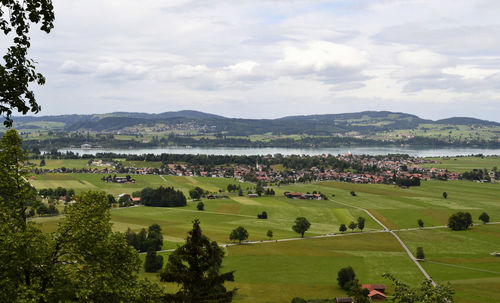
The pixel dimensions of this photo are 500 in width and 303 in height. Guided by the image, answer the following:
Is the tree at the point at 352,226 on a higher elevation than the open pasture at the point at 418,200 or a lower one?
lower

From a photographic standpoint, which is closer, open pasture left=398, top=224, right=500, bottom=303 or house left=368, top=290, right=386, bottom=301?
house left=368, top=290, right=386, bottom=301

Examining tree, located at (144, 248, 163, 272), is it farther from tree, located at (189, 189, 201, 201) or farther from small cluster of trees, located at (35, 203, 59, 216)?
tree, located at (189, 189, 201, 201)

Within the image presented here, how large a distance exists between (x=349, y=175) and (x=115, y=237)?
523ft

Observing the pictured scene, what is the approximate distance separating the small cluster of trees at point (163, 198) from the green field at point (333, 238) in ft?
12.0

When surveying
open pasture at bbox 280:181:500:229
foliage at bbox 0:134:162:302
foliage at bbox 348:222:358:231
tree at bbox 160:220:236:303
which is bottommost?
foliage at bbox 348:222:358:231

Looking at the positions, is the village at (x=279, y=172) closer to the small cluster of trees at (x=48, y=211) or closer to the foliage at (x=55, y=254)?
the small cluster of trees at (x=48, y=211)

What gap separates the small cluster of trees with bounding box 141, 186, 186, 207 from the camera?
104 metres

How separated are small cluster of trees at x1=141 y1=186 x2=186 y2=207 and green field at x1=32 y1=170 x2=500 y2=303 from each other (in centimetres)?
365

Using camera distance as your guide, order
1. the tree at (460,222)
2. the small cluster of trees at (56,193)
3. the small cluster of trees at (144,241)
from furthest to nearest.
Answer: the small cluster of trees at (56,193) < the tree at (460,222) < the small cluster of trees at (144,241)

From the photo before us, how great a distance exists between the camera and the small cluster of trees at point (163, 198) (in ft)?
340

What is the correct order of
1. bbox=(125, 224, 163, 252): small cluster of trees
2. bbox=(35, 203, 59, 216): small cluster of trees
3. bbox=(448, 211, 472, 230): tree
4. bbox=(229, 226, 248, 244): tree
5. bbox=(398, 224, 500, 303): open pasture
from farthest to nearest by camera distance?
bbox=(35, 203, 59, 216): small cluster of trees → bbox=(448, 211, 472, 230): tree → bbox=(229, 226, 248, 244): tree → bbox=(125, 224, 163, 252): small cluster of trees → bbox=(398, 224, 500, 303): open pasture

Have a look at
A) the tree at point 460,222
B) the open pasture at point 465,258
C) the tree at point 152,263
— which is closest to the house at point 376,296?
the open pasture at point 465,258

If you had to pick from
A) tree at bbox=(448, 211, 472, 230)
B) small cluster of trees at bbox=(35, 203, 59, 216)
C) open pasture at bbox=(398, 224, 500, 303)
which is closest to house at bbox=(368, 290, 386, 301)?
open pasture at bbox=(398, 224, 500, 303)

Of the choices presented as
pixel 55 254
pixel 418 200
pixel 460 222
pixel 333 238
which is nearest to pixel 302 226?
pixel 333 238
